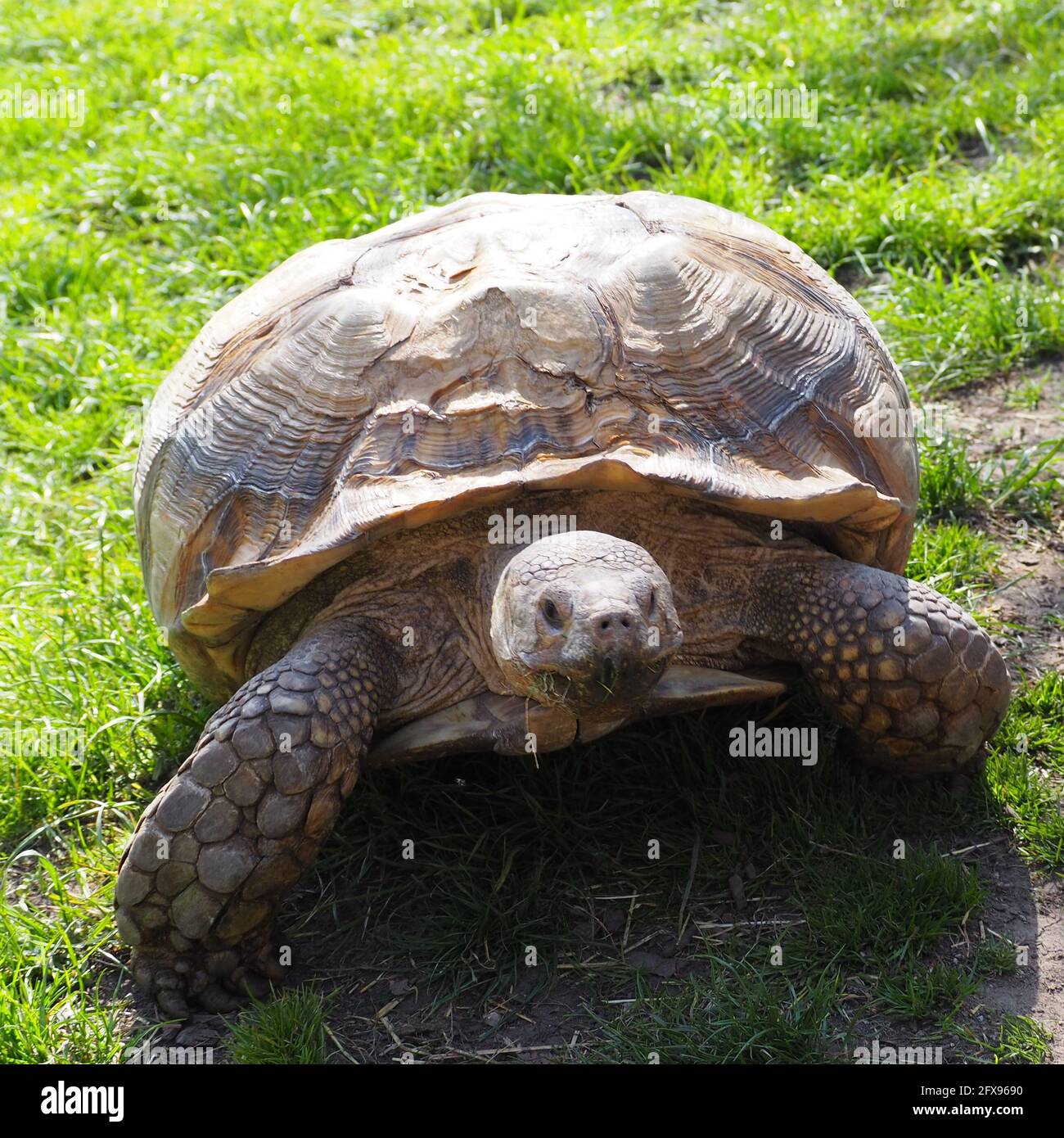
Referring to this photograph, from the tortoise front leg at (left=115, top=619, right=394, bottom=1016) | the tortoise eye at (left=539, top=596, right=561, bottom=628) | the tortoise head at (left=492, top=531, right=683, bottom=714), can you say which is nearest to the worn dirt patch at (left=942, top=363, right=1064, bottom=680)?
the tortoise head at (left=492, top=531, right=683, bottom=714)

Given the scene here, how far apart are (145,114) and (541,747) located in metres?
5.48

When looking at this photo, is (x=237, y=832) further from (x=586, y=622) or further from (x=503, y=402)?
(x=503, y=402)

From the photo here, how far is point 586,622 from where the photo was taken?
2768mm

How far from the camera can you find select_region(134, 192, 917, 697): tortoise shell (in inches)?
125

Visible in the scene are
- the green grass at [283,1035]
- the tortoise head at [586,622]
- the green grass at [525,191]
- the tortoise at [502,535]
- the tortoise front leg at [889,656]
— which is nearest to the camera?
the tortoise head at [586,622]

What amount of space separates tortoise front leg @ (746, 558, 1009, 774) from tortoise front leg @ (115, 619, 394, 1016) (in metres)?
1.11

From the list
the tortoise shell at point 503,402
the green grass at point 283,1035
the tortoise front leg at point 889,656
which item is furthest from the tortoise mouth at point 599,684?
the green grass at point 283,1035

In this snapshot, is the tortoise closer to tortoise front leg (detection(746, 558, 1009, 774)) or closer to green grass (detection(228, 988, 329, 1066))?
tortoise front leg (detection(746, 558, 1009, 774))

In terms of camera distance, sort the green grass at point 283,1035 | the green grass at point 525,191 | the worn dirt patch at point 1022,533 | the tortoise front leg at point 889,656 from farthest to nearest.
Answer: the worn dirt patch at point 1022,533 < the tortoise front leg at point 889,656 < the green grass at point 525,191 < the green grass at point 283,1035

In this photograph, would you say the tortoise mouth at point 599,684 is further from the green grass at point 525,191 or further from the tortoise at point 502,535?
the green grass at point 525,191

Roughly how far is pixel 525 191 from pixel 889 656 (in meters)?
3.55

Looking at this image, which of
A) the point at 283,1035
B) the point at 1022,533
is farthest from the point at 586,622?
the point at 1022,533

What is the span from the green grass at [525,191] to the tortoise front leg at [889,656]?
0.64ft

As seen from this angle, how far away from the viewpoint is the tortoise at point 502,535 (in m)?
3.07
